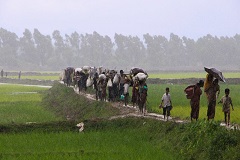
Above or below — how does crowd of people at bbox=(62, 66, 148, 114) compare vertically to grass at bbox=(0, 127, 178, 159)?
above

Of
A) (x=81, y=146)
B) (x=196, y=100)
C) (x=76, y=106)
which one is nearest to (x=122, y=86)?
(x=76, y=106)

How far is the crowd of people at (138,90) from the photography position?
40.8 feet

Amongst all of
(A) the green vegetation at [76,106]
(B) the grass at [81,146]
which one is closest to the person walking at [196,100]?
(B) the grass at [81,146]

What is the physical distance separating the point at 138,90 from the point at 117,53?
89805 mm

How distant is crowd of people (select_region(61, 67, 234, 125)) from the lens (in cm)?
1243

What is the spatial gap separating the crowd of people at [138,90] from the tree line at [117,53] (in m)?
73.2

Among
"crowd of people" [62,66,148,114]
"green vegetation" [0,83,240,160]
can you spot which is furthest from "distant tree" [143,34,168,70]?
"green vegetation" [0,83,240,160]

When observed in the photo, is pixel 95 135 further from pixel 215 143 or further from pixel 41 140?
pixel 215 143

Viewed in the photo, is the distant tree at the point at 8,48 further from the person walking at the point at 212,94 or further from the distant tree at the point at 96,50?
the person walking at the point at 212,94

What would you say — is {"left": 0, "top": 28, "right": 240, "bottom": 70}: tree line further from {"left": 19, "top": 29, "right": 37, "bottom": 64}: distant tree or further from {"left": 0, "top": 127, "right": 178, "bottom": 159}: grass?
{"left": 0, "top": 127, "right": 178, "bottom": 159}: grass

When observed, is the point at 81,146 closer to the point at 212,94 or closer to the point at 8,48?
the point at 212,94

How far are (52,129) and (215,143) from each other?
586 centimetres

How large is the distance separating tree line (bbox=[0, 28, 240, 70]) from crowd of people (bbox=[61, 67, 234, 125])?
2882 inches

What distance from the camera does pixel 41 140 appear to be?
12.2 m
